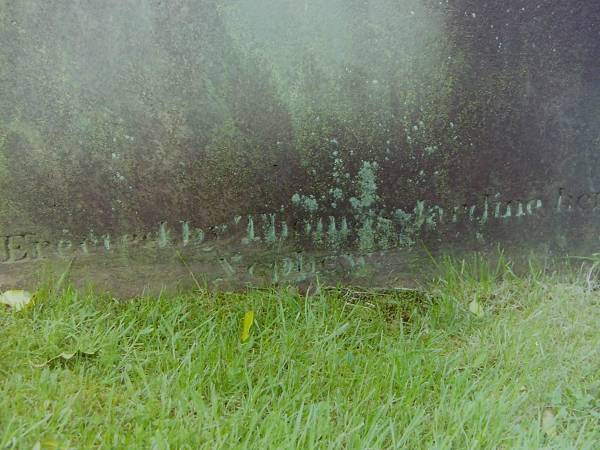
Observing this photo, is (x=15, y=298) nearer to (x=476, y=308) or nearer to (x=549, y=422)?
(x=476, y=308)

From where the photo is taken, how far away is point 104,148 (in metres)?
2.04

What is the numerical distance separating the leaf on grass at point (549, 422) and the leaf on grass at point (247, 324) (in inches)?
38.4

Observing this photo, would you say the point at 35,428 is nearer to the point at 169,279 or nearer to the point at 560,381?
the point at 169,279

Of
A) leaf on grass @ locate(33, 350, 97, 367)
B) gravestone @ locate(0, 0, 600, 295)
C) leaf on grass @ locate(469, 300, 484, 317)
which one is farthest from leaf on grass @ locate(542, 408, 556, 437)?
leaf on grass @ locate(33, 350, 97, 367)

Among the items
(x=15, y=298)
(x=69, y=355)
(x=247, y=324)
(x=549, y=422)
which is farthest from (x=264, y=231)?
(x=549, y=422)

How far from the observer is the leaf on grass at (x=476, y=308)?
2.13 m

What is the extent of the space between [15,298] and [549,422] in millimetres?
1860

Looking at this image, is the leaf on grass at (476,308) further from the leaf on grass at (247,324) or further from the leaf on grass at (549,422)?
the leaf on grass at (247,324)

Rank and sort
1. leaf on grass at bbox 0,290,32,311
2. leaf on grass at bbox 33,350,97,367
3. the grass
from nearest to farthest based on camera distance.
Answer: the grass
leaf on grass at bbox 33,350,97,367
leaf on grass at bbox 0,290,32,311

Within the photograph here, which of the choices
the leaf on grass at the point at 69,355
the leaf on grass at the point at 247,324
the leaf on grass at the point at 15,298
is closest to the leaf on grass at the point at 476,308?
the leaf on grass at the point at 247,324

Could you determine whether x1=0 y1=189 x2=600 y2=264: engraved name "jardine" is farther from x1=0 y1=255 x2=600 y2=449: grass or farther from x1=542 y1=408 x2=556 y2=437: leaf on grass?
x1=542 y1=408 x2=556 y2=437: leaf on grass

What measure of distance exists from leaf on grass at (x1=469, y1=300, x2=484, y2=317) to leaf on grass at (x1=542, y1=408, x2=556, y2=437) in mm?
454

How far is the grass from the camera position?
5.22 ft

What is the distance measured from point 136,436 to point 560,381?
1289 mm
